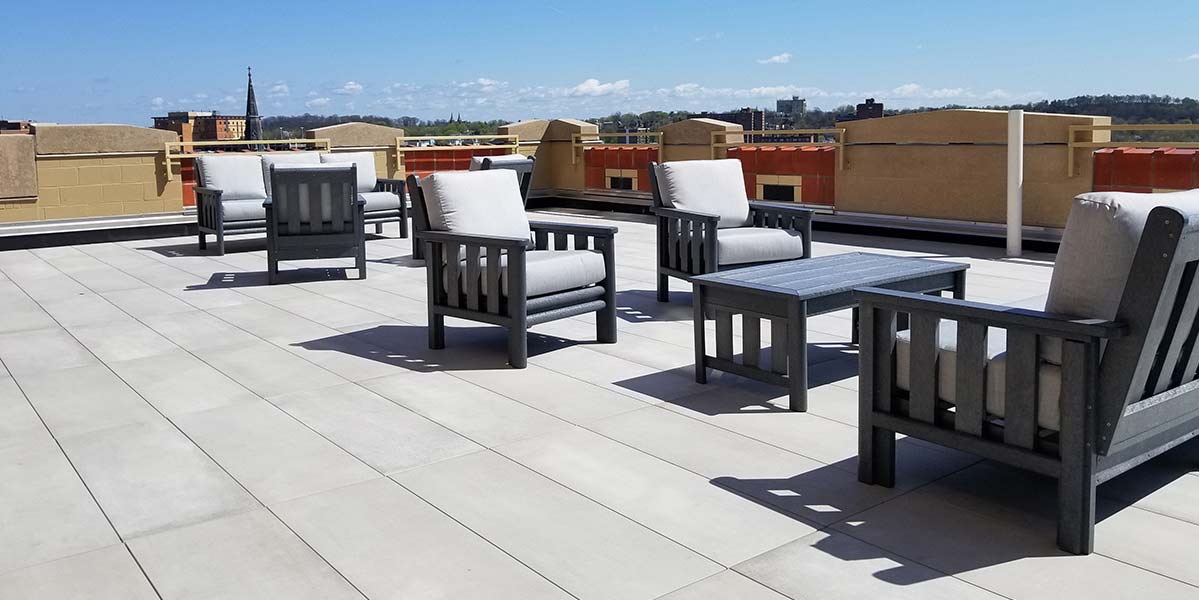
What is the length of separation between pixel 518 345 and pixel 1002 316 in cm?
239

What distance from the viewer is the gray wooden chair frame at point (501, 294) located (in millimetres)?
4484

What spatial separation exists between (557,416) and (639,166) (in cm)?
924

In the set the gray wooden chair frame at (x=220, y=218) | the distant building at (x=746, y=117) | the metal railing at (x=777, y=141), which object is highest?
the distant building at (x=746, y=117)

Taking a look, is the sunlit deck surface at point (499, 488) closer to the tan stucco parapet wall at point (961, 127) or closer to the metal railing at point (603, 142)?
the tan stucco parapet wall at point (961, 127)

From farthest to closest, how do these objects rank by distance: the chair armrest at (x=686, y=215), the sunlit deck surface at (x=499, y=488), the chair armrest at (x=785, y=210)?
1. the chair armrest at (x=785, y=210)
2. the chair armrest at (x=686, y=215)
3. the sunlit deck surface at (x=499, y=488)

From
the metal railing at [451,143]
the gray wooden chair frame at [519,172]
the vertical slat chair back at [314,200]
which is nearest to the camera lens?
the vertical slat chair back at [314,200]

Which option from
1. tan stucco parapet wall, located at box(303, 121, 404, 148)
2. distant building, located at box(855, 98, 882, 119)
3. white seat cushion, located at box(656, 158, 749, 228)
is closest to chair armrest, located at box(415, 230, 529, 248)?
white seat cushion, located at box(656, 158, 749, 228)

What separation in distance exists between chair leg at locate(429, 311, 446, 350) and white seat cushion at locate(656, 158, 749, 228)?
169cm

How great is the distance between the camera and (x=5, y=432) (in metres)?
3.73

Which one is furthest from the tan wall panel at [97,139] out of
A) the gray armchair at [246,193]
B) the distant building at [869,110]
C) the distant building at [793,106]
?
the distant building at [869,110]

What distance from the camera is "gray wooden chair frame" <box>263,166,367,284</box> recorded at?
285 inches

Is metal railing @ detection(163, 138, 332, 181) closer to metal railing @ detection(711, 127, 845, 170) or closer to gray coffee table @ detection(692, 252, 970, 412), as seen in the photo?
metal railing @ detection(711, 127, 845, 170)

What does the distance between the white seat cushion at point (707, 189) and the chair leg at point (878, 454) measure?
9.85 feet

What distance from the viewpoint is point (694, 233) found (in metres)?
5.55
